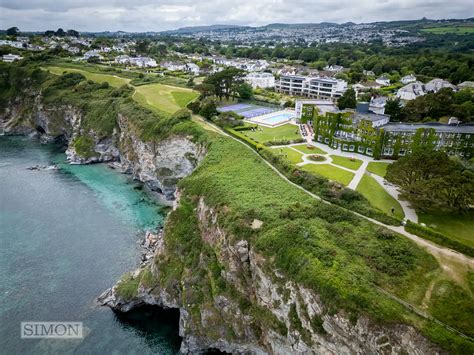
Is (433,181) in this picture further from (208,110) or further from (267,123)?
(208,110)

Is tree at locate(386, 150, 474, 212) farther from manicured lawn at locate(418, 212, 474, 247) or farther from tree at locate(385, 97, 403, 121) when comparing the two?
tree at locate(385, 97, 403, 121)

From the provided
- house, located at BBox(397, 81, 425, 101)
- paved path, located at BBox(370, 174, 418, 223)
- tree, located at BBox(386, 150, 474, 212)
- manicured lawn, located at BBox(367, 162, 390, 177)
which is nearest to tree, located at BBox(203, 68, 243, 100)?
house, located at BBox(397, 81, 425, 101)

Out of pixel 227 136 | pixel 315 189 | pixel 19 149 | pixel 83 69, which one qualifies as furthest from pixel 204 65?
pixel 315 189

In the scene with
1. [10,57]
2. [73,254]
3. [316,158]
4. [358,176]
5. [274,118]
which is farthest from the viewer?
[10,57]

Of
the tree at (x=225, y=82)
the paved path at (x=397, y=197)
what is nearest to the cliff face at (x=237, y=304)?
the paved path at (x=397, y=197)

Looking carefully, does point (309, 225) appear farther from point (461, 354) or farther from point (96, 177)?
point (96, 177)

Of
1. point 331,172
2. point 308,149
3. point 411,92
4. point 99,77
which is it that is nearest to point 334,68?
point 411,92
